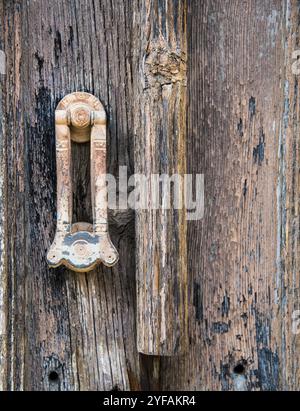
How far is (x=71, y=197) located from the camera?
0.97 m

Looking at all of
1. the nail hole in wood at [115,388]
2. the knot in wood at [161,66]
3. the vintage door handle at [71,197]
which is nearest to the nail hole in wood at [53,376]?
the nail hole in wood at [115,388]

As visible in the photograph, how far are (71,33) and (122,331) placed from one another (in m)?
0.62

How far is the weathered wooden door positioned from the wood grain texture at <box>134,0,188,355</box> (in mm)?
46

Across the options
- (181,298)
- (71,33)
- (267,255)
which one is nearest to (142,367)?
(181,298)

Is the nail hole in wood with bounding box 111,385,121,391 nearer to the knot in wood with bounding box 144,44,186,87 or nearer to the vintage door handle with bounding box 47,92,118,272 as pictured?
the vintage door handle with bounding box 47,92,118,272

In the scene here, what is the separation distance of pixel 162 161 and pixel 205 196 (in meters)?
0.15

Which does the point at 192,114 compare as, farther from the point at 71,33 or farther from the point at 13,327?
the point at 13,327

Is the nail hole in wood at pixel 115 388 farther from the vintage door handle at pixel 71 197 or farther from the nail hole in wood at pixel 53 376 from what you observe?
the vintage door handle at pixel 71 197

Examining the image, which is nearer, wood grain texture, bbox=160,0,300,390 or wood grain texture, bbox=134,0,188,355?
wood grain texture, bbox=134,0,188,355

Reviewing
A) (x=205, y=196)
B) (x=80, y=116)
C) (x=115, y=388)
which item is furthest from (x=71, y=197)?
(x=115, y=388)

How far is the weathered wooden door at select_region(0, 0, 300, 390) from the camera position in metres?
0.98

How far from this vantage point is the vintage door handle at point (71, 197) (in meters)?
0.94

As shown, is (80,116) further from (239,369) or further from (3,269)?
(239,369)

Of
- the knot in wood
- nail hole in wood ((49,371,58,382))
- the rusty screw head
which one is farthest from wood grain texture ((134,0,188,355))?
nail hole in wood ((49,371,58,382))
